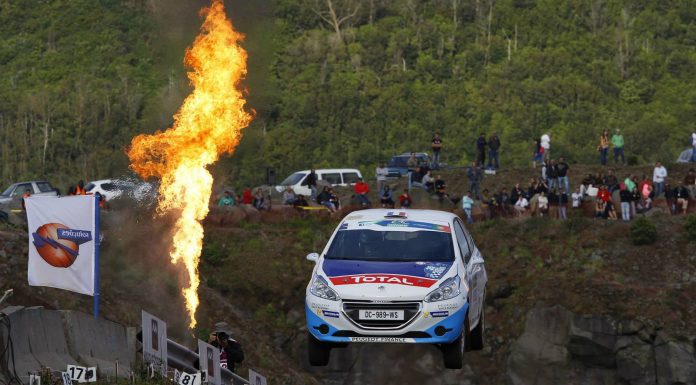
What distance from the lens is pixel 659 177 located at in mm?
44594

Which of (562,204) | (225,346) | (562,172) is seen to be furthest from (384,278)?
(562,204)

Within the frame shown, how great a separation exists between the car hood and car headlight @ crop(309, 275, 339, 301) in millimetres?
80

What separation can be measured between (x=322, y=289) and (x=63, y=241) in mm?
5239

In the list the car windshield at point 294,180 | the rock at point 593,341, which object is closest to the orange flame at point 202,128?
the rock at point 593,341

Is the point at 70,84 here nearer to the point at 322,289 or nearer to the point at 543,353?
the point at 543,353

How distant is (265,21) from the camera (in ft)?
108

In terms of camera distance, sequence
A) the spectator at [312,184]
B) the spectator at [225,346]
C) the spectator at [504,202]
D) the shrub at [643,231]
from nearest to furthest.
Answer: the spectator at [225,346]
the shrub at [643,231]
the spectator at [504,202]
the spectator at [312,184]

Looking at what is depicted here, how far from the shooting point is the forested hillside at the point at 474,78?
85.1m

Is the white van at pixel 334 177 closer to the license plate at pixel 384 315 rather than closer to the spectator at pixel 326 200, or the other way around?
the spectator at pixel 326 200

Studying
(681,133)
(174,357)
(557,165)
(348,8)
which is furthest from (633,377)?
(348,8)

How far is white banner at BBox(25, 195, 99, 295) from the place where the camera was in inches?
752

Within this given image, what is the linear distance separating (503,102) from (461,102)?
305 cm

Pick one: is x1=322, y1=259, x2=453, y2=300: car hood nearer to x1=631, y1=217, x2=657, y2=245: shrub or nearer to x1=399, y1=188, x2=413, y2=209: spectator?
x1=399, y1=188, x2=413, y2=209: spectator

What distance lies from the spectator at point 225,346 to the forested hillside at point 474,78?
2156 inches
